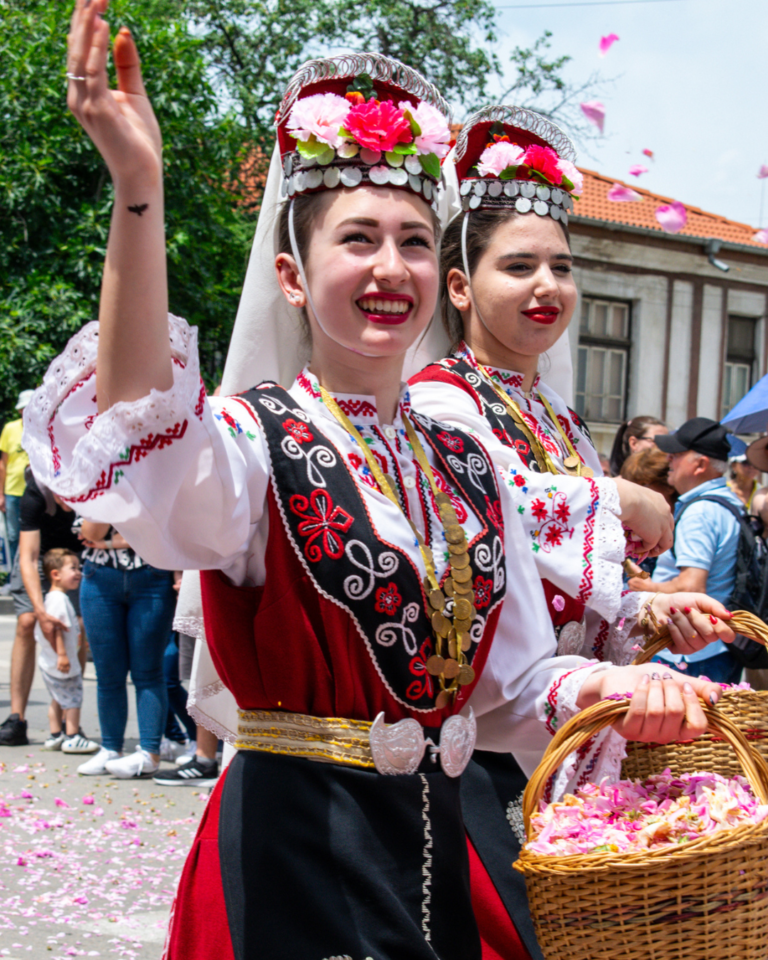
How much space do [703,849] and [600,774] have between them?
21.5 inches

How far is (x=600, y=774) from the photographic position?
1.84m

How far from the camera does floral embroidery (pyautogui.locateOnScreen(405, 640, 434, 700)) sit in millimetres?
1560

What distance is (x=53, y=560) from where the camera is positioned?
20.9 ft

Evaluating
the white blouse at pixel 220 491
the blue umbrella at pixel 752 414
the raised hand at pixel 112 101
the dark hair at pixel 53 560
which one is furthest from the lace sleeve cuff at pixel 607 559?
the dark hair at pixel 53 560

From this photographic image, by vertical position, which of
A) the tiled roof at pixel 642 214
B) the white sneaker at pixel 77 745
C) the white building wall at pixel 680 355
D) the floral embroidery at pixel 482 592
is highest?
the tiled roof at pixel 642 214

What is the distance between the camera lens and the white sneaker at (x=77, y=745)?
5.98 metres

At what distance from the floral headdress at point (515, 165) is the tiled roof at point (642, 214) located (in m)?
15.1

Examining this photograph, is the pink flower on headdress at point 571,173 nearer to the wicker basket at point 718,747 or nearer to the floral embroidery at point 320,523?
the wicker basket at point 718,747

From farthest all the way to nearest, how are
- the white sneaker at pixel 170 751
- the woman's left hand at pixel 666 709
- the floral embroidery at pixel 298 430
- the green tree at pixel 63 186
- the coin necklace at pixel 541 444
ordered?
the green tree at pixel 63 186, the white sneaker at pixel 170 751, the coin necklace at pixel 541 444, the floral embroidery at pixel 298 430, the woman's left hand at pixel 666 709

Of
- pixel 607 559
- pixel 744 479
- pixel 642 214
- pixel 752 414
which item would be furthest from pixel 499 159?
pixel 642 214

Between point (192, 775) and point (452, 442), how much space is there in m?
4.27

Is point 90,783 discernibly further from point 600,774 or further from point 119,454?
point 119,454

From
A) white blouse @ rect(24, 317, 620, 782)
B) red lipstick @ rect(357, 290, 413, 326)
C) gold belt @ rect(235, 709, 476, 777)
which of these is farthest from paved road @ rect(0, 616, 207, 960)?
red lipstick @ rect(357, 290, 413, 326)

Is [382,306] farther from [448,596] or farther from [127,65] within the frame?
[127,65]
